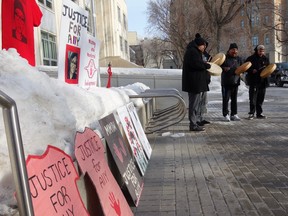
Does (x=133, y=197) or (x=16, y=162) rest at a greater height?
(x=16, y=162)

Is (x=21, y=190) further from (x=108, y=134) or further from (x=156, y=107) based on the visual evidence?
(x=156, y=107)

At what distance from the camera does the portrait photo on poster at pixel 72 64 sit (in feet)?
13.0

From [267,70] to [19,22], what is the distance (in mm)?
6188

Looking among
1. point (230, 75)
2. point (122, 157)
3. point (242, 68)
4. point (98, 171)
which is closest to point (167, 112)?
point (230, 75)

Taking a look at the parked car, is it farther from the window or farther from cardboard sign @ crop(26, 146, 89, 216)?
→ cardboard sign @ crop(26, 146, 89, 216)

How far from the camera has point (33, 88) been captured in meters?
2.12

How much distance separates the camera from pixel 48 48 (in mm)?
18688

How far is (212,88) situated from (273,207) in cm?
1700

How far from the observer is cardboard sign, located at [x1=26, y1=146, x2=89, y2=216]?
57.6 inches

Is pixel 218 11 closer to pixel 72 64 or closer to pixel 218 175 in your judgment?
pixel 72 64

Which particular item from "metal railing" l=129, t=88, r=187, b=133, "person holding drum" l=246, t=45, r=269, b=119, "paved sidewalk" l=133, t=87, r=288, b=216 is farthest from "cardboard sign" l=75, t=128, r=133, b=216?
"person holding drum" l=246, t=45, r=269, b=119

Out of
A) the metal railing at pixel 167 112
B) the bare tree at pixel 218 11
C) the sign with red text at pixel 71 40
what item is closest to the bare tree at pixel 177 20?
the bare tree at pixel 218 11

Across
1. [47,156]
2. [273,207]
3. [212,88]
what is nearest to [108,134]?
[47,156]

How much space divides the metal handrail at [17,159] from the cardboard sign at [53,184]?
0.57 ft
